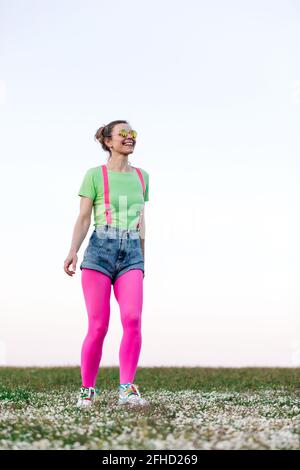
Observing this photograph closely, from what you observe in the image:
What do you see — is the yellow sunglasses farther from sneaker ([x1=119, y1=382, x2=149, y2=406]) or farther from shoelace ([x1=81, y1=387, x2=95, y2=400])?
shoelace ([x1=81, y1=387, x2=95, y2=400])

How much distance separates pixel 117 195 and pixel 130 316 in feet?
6.05

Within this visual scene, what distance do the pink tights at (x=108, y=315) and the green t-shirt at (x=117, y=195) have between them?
800mm

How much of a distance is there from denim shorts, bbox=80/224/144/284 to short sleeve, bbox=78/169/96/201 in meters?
0.51

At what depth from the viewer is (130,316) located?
34.0 feet

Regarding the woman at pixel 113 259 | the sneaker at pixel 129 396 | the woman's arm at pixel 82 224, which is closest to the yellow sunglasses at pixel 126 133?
the woman at pixel 113 259

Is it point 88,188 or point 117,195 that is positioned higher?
point 88,188

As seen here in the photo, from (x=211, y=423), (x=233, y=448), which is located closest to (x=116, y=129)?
(x=211, y=423)

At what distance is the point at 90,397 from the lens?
10656 mm

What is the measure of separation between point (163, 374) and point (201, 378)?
162 cm

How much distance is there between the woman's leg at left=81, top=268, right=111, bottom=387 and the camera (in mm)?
10453

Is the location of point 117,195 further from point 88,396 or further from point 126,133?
point 88,396

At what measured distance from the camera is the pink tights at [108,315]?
10.4 m

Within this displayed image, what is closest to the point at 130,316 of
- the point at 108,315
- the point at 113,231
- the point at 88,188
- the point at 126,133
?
the point at 108,315
